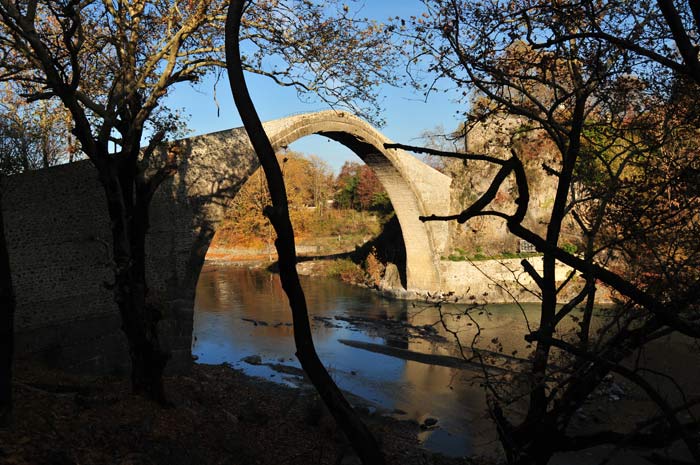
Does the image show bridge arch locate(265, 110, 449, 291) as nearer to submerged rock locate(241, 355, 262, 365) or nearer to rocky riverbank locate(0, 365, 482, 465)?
submerged rock locate(241, 355, 262, 365)

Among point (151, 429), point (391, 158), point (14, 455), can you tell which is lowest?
point (151, 429)

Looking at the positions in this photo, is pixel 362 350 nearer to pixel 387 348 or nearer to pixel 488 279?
pixel 387 348

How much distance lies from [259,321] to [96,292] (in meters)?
7.07

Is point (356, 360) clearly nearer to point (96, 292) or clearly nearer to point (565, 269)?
point (96, 292)

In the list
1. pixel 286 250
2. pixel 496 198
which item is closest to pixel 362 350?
pixel 496 198

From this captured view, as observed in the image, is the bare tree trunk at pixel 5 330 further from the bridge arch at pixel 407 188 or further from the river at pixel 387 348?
the bridge arch at pixel 407 188

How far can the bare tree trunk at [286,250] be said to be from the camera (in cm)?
322

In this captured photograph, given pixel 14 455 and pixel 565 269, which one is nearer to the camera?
pixel 14 455

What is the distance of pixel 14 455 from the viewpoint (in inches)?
150

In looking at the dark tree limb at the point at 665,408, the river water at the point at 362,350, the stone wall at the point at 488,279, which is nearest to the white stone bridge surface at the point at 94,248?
the river water at the point at 362,350

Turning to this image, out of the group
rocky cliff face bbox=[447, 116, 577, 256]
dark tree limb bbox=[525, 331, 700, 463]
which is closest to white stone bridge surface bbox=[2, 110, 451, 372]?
dark tree limb bbox=[525, 331, 700, 463]

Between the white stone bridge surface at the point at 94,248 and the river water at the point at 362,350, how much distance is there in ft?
8.73

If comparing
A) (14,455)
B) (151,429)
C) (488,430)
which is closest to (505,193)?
(488,430)

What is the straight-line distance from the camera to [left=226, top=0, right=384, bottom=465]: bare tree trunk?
3.22 meters
